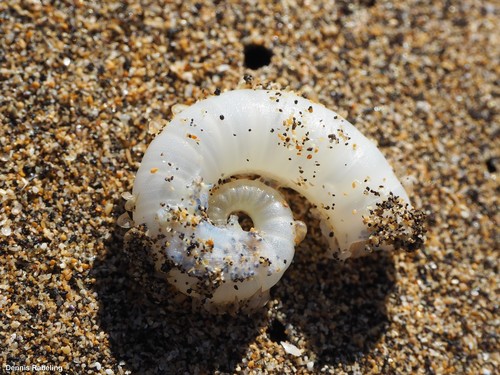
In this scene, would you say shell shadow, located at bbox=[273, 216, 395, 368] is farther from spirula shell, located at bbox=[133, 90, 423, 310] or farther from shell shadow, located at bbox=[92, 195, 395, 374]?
spirula shell, located at bbox=[133, 90, 423, 310]

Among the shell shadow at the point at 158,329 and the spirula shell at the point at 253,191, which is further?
the shell shadow at the point at 158,329

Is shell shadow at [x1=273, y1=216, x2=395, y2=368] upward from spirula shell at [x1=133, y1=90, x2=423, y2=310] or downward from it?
downward

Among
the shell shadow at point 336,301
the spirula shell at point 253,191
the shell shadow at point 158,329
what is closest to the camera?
the spirula shell at point 253,191

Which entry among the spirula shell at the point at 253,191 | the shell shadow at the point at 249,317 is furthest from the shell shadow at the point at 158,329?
the spirula shell at the point at 253,191

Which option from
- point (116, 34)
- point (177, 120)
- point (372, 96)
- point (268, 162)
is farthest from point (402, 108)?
point (116, 34)

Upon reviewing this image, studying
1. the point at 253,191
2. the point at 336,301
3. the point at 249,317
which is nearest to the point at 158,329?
the point at 249,317

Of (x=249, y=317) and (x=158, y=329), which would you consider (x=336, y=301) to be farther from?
(x=158, y=329)

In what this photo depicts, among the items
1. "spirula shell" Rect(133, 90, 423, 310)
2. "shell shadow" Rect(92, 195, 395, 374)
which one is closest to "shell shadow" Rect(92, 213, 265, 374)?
"shell shadow" Rect(92, 195, 395, 374)

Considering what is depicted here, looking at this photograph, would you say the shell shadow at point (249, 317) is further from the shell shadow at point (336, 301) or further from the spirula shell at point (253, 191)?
the spirula shell at point (253, 191)
